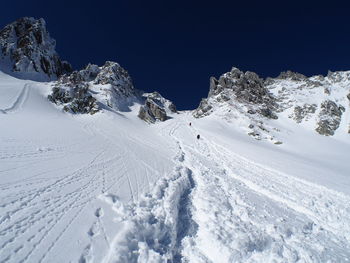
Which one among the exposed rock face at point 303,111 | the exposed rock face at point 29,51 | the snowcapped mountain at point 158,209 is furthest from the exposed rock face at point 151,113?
the exposed rock face at point 29,51

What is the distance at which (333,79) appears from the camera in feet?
217

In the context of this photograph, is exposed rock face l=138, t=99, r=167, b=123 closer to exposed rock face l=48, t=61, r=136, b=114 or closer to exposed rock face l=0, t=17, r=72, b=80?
exposed rock face l=48, t=61, r=136, b=114

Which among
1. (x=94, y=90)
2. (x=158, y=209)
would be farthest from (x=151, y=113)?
(x=158, y=209)

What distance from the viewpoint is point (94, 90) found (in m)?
63.5

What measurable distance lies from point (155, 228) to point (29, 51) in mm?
86962

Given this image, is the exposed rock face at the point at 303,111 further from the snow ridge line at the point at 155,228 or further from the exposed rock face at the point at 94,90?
the snow ridge line at the point at 155,228

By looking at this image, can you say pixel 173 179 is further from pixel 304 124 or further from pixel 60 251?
pixel 304 124

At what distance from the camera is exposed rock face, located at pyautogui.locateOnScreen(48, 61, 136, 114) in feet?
141

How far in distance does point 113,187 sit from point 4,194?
10.8 ft

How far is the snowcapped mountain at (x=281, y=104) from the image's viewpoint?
4381cm

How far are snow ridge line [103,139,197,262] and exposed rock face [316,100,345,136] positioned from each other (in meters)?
50.1

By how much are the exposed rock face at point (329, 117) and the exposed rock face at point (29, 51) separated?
8834 cm

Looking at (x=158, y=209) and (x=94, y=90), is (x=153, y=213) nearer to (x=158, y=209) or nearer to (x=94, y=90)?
(x=158, y=209)

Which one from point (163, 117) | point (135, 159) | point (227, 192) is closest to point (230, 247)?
point (227, 192)
